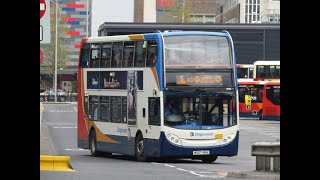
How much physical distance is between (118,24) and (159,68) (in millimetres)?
33302

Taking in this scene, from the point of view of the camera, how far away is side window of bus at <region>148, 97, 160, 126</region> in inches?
1020

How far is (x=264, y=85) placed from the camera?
2425 inches

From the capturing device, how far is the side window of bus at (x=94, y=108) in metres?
29.1

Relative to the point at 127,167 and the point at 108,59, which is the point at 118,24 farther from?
the point at 127,167

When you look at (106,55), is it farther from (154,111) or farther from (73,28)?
(73,28)

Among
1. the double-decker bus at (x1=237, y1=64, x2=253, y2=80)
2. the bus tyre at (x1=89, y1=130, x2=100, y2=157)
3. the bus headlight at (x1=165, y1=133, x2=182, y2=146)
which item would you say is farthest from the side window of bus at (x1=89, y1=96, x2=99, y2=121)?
the double-decker bus at (x1=237, y1=64, x2=253, y2=80)

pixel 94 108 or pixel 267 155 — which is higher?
pixel 94 108

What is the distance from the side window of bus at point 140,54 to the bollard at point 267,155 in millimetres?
6011

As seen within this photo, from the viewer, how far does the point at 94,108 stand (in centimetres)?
2928

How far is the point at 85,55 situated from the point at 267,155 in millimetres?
10274

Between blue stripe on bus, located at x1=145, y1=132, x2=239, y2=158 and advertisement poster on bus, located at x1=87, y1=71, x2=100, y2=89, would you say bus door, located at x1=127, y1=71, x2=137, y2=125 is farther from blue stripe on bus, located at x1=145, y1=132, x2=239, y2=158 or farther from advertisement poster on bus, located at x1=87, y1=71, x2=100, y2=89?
advertisement poster on bus, located at x1=87, y1=71, x2=100, y2=89

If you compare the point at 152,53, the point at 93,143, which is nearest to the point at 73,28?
the point at 93,143

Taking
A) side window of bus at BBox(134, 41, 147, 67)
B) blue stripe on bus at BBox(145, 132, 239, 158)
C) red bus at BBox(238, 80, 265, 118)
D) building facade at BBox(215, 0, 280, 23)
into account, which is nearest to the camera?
blue stripe on bus at BBox(145, 132, 239, 158)
